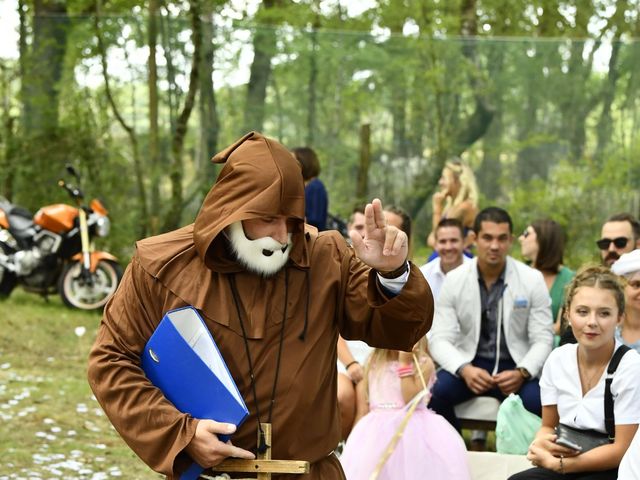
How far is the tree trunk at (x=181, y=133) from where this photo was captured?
1370 centimetres

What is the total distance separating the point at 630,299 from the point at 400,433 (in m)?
1.27

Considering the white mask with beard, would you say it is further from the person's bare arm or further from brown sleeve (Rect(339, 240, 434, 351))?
the person's bare arm

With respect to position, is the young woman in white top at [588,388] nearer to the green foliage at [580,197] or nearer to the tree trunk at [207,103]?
the green foliage at [580,197]

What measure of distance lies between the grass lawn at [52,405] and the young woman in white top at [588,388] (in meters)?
2.67

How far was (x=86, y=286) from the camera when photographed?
11836 mm

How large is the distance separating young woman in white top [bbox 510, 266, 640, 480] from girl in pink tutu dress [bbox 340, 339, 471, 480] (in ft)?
1.73

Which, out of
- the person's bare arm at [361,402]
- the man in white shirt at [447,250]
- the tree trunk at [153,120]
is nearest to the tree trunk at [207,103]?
the tree trunk at [153,120]

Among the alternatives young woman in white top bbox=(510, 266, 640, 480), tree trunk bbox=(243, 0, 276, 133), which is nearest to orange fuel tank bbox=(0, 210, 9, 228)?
tree trunk bbox=(243, 0, 276, 133)

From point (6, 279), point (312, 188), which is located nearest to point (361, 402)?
point (312, 188)

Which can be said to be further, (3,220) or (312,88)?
(312,88)

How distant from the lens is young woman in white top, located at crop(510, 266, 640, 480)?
4.83m

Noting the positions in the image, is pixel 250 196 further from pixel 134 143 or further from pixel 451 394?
pixel 134 143

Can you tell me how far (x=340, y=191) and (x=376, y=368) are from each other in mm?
7630

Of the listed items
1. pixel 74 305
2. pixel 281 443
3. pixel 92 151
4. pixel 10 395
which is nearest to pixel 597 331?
pixel 281 443
